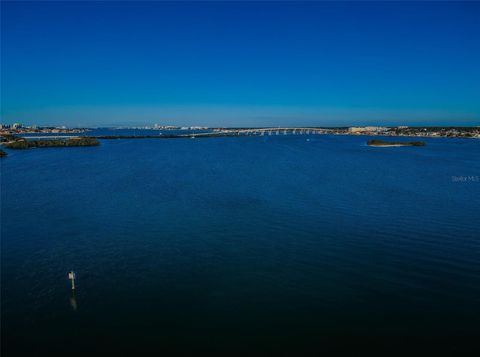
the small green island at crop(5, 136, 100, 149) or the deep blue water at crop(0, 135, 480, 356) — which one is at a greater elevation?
the small green island at crop(5, 136, 100, 149)

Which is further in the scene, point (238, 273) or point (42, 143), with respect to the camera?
point (42, 143)

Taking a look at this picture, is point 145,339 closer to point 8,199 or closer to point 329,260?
point 329,260

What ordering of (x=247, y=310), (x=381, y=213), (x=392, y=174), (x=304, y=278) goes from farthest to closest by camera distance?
(x=392, y=174), (x=381, y=213), (x=304, y=278), (x=247, y=310)

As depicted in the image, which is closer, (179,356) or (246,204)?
(179,356)

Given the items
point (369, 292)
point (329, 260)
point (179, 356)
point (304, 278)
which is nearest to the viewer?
point (179, 356)

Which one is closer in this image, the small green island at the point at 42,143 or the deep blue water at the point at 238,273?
the deep blue water at the point at 238,273

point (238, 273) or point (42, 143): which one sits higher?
point (42, 143)

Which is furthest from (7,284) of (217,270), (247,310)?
(247,310)

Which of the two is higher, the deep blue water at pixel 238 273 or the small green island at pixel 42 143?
the small green island at pixel 42 143
